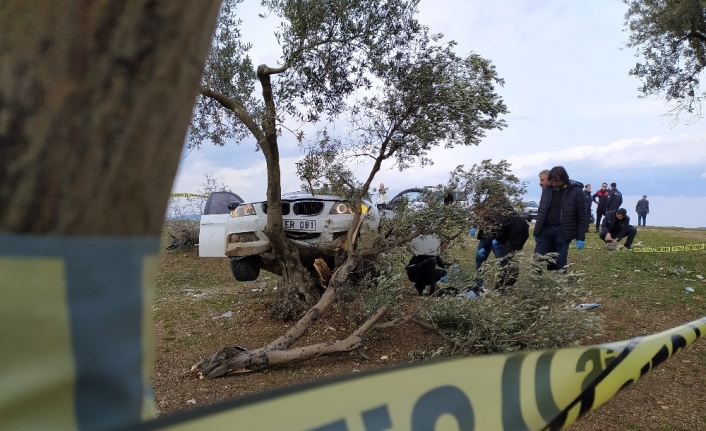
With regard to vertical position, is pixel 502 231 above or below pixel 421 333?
above

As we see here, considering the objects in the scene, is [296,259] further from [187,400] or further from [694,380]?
[694,380]

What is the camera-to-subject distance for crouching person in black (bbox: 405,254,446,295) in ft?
26.3

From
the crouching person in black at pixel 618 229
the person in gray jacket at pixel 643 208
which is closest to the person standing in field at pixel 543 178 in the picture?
the crouching person in black at pixel 618 229

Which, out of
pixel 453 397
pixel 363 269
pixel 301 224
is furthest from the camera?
pixel 301 224

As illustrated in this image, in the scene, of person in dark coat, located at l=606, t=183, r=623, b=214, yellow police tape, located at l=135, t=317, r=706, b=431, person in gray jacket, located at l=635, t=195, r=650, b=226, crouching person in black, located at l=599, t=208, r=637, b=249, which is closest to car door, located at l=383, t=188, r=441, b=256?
yellow police tape, located at l=135, t=317, r=706, b=431

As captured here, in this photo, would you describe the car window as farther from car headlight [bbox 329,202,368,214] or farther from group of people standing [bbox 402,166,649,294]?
group of people standing [bbox 402,166,649,294]

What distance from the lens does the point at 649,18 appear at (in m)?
12.1

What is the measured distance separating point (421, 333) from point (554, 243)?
229cm

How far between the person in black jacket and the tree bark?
690 centimetres

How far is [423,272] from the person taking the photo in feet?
26.6

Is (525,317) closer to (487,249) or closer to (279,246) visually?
(487,249)

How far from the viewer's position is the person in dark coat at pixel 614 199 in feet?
57.8

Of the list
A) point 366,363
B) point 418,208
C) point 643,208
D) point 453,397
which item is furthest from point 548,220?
point 643,208

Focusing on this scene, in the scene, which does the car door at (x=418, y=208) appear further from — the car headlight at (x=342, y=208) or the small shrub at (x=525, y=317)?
the small shrub at (x=525, y=317)
